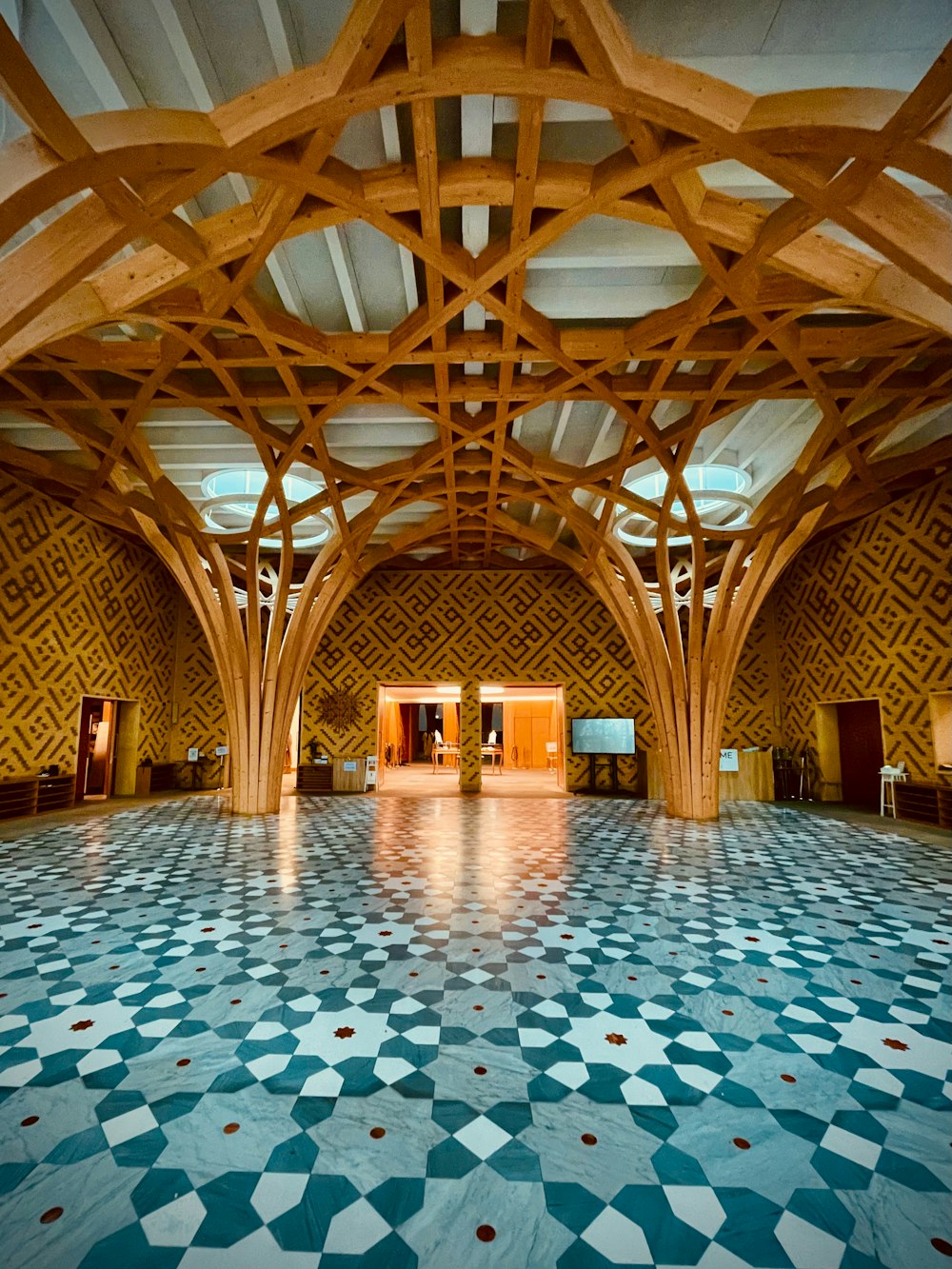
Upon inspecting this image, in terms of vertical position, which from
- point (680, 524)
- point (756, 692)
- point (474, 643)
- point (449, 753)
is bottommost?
point (449, 753)

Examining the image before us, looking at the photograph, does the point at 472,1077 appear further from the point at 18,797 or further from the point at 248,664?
the point at 18,797

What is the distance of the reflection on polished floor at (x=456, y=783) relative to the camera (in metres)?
16.0

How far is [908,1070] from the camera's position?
2.92 m

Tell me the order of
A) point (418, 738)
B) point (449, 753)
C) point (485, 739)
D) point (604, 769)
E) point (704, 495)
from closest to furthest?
point (704, 495), point (604, 769), point (449, 753), point (485, 739), point (418, 738)

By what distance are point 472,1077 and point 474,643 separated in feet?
45.6

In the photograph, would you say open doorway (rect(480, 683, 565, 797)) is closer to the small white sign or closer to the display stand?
the display stand

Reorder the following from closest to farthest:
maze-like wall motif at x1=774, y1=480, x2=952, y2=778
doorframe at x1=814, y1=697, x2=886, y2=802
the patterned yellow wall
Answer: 1. maze-like wall motif at x1=774, y1=480, x2=952, y2=778
2. doorframe at x1=814, y1=697, x2=886, y2=802
3. the patterned yellow wall

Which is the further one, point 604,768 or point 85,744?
point 604,768

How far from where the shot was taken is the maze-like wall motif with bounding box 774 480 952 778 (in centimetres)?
1134

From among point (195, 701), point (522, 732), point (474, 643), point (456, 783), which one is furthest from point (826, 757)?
point (195, 701)

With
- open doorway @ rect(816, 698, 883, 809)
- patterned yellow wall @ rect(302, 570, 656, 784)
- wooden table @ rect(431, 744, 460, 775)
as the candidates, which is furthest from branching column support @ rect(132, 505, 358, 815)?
wooden table @ rect(431, 744, 460, 775)

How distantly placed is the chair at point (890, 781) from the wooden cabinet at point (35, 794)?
15285 mm

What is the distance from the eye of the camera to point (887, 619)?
12.4m

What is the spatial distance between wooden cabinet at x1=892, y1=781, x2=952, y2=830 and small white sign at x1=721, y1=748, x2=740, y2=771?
148 inches
